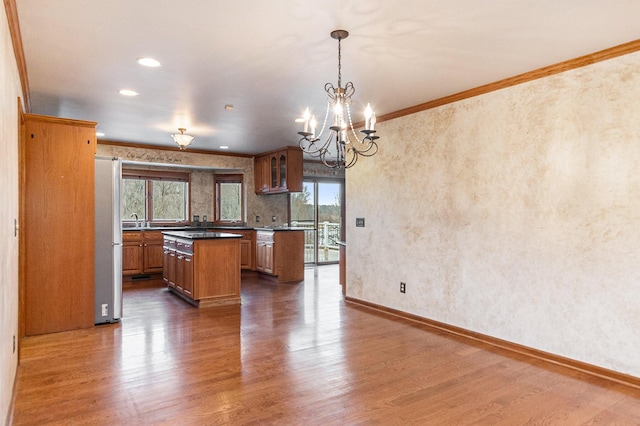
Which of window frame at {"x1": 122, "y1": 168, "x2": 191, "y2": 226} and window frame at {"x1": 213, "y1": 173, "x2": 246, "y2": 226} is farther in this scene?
window frame at {"x1": 213, "y1": 173, "x2": 246, "y2": 226}

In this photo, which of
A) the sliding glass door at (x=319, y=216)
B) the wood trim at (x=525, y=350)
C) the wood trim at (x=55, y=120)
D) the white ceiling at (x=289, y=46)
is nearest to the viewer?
the white ceiling at (x=289, y=46)

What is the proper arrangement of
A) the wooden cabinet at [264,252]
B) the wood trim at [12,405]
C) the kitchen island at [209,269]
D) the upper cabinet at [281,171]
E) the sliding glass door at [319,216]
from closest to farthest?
1. the wood trim at [12,405]
2. the kitchen island at [209,269]
3. the wooden cabinet at [264,252]
4. the upper cabinet at [281,171]
5. the sliding glass door at [319,216]

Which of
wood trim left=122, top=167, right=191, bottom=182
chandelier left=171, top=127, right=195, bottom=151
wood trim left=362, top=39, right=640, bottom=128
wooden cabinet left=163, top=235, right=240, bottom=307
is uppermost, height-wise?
wood trim left=362, top=39, right=640, bottom=128

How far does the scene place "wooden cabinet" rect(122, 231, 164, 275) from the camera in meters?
7.11

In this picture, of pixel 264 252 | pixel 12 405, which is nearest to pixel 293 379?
pixel 12 405

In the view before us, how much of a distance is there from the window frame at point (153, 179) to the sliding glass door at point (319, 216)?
7.31 ft

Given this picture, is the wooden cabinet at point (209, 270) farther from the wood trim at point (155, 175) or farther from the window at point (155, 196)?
the wood trim at point (155, 175)

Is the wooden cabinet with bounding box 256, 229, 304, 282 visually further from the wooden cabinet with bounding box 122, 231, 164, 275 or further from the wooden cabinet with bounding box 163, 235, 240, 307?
the wooden cabinet with bounding box 122, 231, 164, 275

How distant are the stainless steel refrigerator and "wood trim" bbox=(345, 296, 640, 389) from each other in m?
3.08

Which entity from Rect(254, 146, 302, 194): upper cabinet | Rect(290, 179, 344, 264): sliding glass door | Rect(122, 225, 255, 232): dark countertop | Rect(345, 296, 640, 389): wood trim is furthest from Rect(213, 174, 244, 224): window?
Rect(345, 296, 640, 389): wood trim

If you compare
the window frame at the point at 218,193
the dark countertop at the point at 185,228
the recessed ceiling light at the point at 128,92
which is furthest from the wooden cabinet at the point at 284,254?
the recessed ceiling light at the point at 128,92

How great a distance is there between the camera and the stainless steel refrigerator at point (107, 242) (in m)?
4.37

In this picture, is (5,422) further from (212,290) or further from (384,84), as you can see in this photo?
(384,84)

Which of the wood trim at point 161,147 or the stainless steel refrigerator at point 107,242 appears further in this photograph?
the wood trim at point 161,147
